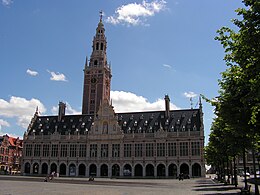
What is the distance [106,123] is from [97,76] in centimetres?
2784

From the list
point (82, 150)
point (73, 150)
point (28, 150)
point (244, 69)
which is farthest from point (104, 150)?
point (244, 69)

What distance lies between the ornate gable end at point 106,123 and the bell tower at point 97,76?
14773 mm

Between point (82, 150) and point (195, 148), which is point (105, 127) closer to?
point (82, 150)

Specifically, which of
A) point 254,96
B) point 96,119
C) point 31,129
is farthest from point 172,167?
point 254,96

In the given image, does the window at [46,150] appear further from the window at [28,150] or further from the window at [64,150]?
the window at [28,150]

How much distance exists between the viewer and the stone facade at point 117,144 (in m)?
80.8

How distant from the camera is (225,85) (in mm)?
23125

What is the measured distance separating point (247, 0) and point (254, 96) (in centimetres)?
488

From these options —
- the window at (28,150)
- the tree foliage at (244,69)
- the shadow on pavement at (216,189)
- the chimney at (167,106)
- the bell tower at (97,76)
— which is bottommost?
the shadow on pavement at (216,189)

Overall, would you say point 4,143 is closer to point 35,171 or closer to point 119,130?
point 35,171

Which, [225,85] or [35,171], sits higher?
[225,85]

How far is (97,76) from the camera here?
371 feet

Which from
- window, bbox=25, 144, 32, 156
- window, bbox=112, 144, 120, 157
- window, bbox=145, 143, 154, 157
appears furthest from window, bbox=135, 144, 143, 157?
window, bbox=25, 144, 32, 156

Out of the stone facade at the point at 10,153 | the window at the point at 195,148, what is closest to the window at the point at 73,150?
the stone facade at the point at 10,153
